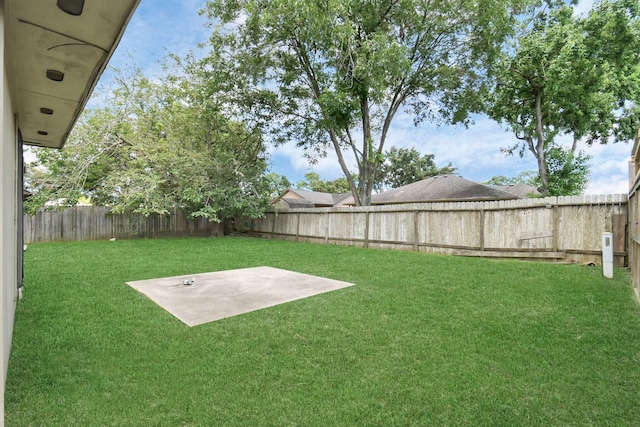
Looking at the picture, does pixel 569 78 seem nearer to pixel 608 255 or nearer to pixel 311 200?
pixel 608 255

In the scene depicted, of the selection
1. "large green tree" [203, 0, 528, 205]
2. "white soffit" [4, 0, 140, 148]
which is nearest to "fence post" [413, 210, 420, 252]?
"large green tree" [203, 0, 528, 205]

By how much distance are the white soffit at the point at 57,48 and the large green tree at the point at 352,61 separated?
27.4 ft

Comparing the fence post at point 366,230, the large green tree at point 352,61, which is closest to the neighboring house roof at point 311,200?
the large green tree at point 352,61

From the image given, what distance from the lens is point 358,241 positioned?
10578mm

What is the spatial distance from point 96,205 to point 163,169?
2718 mm

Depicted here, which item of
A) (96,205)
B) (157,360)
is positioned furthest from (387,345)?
(96,205)

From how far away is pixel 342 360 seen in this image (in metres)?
2.53

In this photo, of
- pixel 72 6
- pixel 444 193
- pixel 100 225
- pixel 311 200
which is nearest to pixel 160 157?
pixel 100 225

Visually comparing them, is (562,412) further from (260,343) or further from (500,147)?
(500,147)

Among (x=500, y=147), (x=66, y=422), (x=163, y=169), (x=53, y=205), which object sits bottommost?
(x=66, y=422)

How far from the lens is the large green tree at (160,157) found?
11.4 meters

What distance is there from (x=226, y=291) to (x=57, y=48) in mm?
3260

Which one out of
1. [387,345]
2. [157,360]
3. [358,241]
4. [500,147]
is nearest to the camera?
[157,360]

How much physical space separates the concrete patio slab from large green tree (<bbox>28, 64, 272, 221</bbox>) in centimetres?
707
